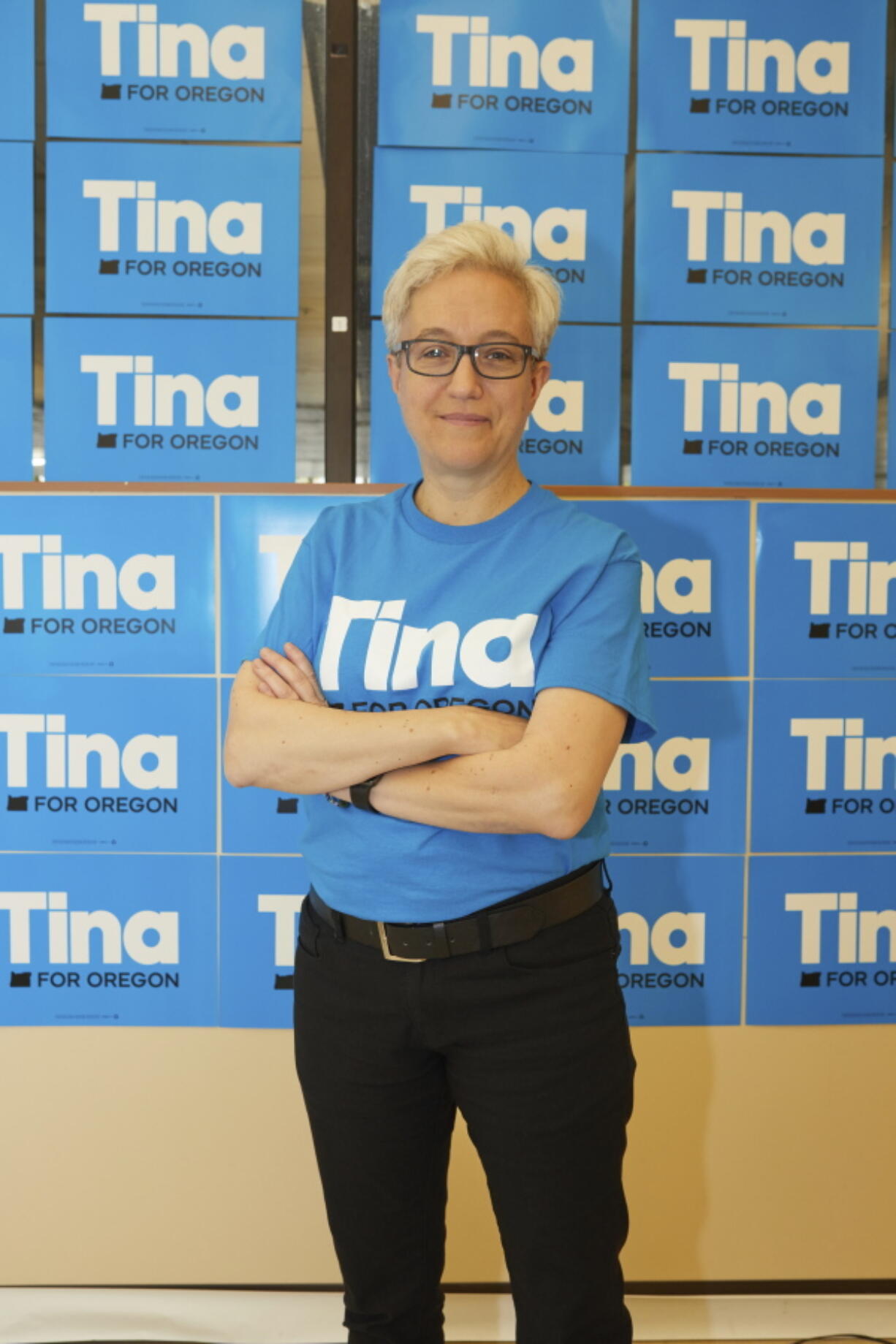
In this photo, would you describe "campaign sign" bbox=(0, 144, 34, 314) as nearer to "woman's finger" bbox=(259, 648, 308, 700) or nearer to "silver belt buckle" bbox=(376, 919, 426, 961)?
"woman's finger" bbox=(259, 648, 308, 700)

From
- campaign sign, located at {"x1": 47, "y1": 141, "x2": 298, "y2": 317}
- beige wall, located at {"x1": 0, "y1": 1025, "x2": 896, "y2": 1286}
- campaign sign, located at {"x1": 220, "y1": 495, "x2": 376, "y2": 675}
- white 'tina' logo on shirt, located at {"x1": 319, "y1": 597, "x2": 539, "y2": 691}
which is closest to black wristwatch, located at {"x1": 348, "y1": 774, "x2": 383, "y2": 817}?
white 'tina' logo on shirt, located at {"x1": 319, "y1": 597, "x2": 539, "y2": 691}

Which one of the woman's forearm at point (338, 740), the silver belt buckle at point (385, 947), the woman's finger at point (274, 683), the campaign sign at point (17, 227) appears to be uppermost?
the campaign sign at point (17, 227)

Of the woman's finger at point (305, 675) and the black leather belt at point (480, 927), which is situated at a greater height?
the woman's finger at point (305, 675)

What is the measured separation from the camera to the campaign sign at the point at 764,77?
2006 mm

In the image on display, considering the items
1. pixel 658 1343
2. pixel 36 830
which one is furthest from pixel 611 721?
pixel 658 1343

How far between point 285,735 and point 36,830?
3.34 ft

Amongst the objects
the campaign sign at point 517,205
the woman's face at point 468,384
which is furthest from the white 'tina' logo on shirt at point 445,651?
the campaign sign at point 517,205

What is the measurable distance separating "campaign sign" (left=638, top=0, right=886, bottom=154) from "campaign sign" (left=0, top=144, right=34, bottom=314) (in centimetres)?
120

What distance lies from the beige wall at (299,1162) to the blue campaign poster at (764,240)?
150 cm

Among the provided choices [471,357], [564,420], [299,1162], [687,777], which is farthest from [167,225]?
[299,1162]

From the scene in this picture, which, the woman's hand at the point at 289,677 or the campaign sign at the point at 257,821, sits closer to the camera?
the woman's hand at the point at 289,677

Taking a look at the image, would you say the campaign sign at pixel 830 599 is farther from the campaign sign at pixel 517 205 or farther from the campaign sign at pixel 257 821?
the campaign sign at pixel 257 821

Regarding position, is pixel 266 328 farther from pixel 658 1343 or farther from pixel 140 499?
pixel 658 1343

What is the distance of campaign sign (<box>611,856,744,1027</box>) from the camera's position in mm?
2117
